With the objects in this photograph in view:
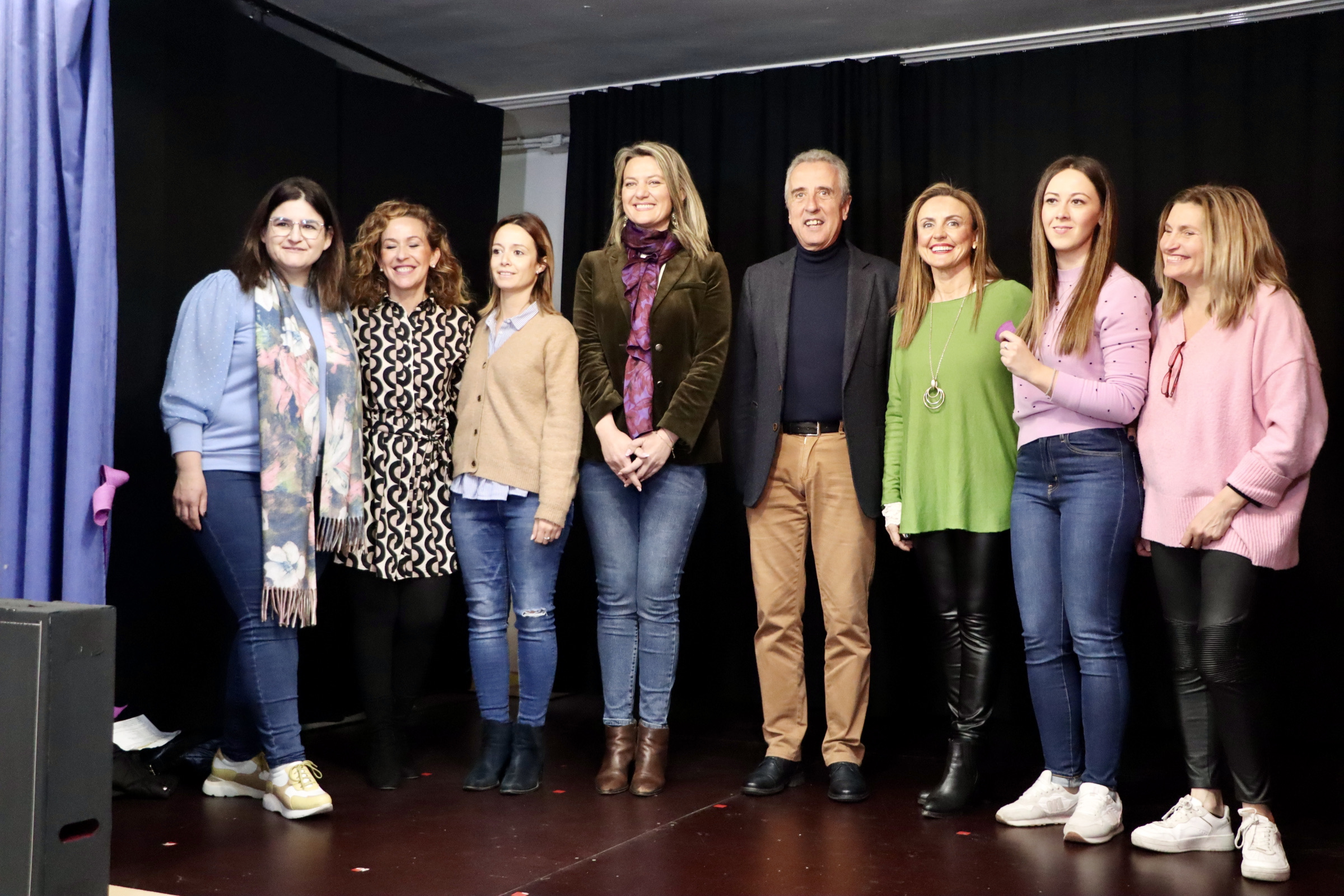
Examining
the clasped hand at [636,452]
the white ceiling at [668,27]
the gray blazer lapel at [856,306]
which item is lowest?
the clasped hand at [636,452]

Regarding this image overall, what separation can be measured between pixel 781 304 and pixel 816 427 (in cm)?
34

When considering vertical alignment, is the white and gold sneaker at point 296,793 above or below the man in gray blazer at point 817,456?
below

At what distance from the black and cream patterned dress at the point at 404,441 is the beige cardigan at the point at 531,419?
0.09 metres

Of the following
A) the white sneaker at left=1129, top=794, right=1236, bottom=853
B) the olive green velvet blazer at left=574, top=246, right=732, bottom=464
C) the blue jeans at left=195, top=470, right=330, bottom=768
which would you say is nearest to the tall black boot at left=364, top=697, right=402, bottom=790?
the blue jeans at left=195, top=470, right=330, bottom=768

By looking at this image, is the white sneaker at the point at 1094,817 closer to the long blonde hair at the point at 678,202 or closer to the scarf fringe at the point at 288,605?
the long blonde hair at the point at 678,202

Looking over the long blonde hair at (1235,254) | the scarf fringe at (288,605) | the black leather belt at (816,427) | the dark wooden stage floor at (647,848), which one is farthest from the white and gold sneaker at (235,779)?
the long blonde hair at (1235,254)

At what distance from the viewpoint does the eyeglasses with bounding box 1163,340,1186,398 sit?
2.61 m

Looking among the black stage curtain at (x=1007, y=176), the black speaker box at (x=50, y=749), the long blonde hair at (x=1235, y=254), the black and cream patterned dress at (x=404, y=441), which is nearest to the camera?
the black speaker box at (x=50, y=749)

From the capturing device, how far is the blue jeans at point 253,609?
2793 millimetres

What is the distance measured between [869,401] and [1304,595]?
5.91 feet

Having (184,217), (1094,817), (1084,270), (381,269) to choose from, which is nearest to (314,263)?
(381,269)

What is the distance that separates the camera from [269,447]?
2797 millimetres

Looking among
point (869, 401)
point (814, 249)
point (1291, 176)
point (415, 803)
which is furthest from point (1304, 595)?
point (415, 803)

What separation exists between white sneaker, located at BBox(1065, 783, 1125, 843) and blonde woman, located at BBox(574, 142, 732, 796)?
1.03 metres
